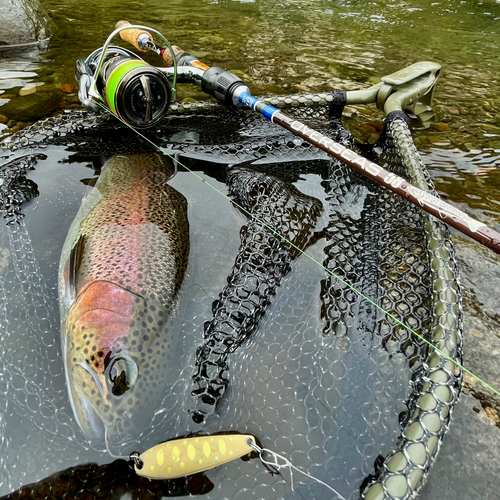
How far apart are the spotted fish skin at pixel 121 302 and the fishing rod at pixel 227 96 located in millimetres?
523

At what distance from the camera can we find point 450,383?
134 cm

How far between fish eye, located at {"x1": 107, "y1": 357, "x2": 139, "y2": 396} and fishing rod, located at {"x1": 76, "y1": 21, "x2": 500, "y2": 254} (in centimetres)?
142

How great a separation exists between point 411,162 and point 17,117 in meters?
3.74

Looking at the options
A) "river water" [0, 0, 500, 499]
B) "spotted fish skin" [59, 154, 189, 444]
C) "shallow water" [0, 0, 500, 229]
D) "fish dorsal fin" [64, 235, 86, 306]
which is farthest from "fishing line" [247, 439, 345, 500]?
"shallow water" [0, 0, 500, 229]

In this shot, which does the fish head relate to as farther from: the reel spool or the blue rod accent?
the blue rod accent

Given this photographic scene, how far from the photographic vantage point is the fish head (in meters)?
1.48

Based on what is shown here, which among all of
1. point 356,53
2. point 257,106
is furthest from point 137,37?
point 356,53

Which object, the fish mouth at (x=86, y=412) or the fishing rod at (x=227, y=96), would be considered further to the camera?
the fishing rod at (x=227, y=96)

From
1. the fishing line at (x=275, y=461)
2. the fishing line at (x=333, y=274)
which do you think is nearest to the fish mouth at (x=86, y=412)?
the fishing line at (x=275, y=461)

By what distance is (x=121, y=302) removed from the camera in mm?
1734

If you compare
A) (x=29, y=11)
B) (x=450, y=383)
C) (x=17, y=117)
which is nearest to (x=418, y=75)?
(x=450, y=383)

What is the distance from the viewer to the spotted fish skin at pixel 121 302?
1.51 meters

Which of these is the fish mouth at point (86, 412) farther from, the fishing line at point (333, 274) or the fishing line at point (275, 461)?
the fishing line at point (333, 274)

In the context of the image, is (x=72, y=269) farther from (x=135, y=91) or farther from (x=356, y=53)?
(x=356, y=53)
